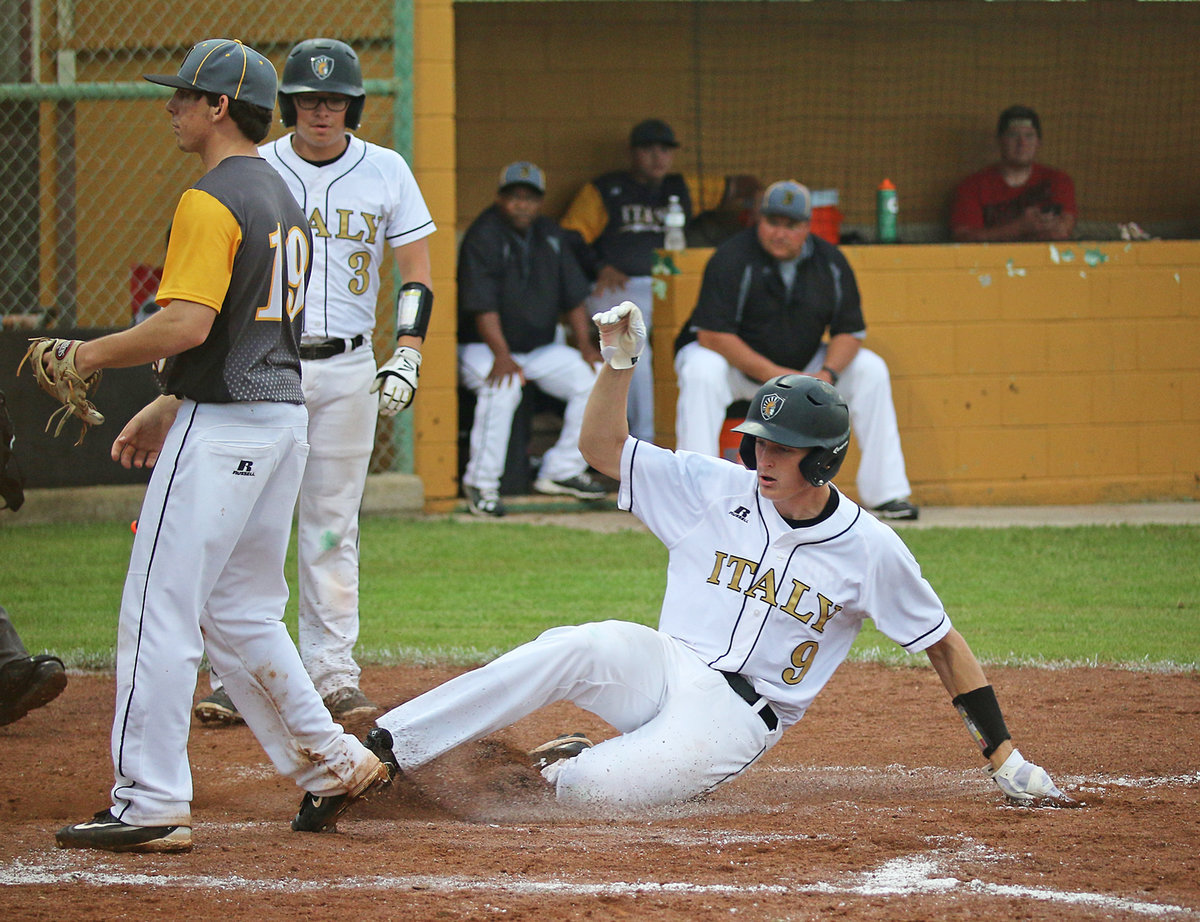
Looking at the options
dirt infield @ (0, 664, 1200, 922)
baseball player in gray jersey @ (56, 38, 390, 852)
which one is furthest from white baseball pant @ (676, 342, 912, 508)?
baseball player in gray jersey @ (56, 38, 390, 852)

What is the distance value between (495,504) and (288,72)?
4.62 m

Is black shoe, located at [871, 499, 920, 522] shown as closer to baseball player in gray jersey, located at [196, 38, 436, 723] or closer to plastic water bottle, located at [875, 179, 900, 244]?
plastic water bottle, located at [875, 179, 900, 244]

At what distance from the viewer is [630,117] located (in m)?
11.3

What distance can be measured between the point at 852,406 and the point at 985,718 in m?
5.23

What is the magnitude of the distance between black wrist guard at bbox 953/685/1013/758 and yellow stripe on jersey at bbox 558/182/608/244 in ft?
22.5

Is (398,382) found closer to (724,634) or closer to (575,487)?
(724,634)

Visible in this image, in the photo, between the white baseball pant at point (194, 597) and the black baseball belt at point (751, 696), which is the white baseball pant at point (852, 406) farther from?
the white baseball pant at point (194, 597)

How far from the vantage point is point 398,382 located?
446 centimetres

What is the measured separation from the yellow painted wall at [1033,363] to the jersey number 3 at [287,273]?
597cm

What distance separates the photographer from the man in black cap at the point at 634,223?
954 cm

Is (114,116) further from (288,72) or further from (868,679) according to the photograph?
(868,679)

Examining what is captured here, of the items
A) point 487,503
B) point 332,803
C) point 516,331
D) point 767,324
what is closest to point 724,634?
point 332,803

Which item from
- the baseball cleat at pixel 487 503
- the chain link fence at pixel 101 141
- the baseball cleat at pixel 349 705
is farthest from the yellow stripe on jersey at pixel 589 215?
the baseball cleat at pixel 349 705

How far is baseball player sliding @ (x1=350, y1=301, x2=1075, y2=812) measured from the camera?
3688 millimetres
